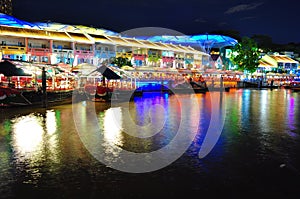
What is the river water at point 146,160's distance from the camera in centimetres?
478

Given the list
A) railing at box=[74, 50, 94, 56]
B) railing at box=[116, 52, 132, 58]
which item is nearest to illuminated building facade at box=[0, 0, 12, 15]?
railing at box=[116, 52, 132, 58]

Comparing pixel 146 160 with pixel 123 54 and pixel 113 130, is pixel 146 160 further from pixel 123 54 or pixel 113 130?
pixel 123 54

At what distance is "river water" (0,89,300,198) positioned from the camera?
188 inches

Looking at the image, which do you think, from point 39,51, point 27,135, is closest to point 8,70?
point 27,135

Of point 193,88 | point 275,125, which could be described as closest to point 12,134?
point 275,125

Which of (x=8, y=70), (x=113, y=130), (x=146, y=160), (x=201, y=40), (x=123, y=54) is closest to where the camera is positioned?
(x=146, y=160)

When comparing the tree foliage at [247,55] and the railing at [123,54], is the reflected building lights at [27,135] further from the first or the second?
the tree foliage at [247,55]

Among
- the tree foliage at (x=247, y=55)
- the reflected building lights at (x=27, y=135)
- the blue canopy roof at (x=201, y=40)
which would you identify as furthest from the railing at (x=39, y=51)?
the blue canopy roof at (x=201, y=40)

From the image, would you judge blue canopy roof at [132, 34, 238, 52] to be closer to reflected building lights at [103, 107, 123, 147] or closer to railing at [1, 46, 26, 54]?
railing at [1, 46, 26, 54]

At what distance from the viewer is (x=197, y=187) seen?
487 centimetres

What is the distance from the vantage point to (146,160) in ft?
21.2

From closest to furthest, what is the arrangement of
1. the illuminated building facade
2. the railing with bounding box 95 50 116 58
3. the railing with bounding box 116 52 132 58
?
the railing with bounding box 95 50 116 58 → the railing with bounding box 116 52 132 58 → the illuminated building facade

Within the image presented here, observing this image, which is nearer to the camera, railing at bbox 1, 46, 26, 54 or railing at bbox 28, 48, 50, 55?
railing at bbox 1, 46, 26, 54

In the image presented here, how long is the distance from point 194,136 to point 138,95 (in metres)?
17.5
